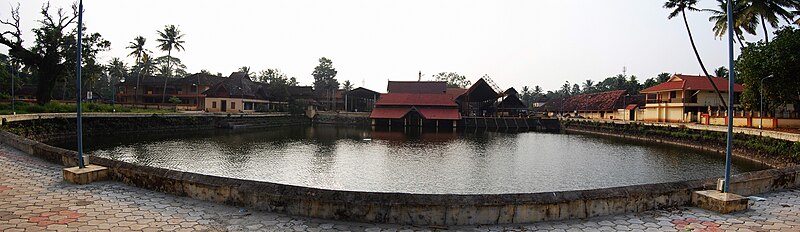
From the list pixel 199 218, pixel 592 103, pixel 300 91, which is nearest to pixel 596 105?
pixel 592 103

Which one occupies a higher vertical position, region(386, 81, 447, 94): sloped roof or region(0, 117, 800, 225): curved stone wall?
region(386, 81, 447, 94): sloped roof

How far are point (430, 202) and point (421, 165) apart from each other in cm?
1298

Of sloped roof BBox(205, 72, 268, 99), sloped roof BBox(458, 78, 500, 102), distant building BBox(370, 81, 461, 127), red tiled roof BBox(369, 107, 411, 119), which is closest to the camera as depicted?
distant building BBox(370, 81, 461, 127)

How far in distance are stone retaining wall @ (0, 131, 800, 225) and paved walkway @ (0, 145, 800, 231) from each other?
0.14 meters

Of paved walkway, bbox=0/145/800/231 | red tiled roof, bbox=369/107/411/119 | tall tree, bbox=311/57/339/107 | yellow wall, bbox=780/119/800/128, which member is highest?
tall tree, bbox=311/57/339/107

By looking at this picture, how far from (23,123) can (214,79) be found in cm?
3633

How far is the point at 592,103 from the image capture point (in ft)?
188

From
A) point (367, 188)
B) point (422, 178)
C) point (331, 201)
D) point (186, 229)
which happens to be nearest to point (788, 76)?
point (422, 178)

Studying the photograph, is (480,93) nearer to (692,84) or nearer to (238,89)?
(692,84)

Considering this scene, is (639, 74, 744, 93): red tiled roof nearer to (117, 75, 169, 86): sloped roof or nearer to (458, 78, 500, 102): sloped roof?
(458, 78, 500, 102): sloped roof

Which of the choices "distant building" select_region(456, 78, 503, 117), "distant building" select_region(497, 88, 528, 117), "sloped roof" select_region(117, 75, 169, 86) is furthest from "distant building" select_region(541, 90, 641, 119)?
"sloped roof" select_region(117, 75, 169, 86)

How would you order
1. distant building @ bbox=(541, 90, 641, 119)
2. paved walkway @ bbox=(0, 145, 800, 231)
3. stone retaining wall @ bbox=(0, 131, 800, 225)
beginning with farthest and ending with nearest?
1. distant building @ bbox=(541, 90, 641, 119)
2. stone retaining wall @ bbox=(0, 131, 800, 225)
3. paved walkway @ bbox=(0, 145, 800, 231)

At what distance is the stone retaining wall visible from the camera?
18.0 ft

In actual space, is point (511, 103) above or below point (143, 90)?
below
